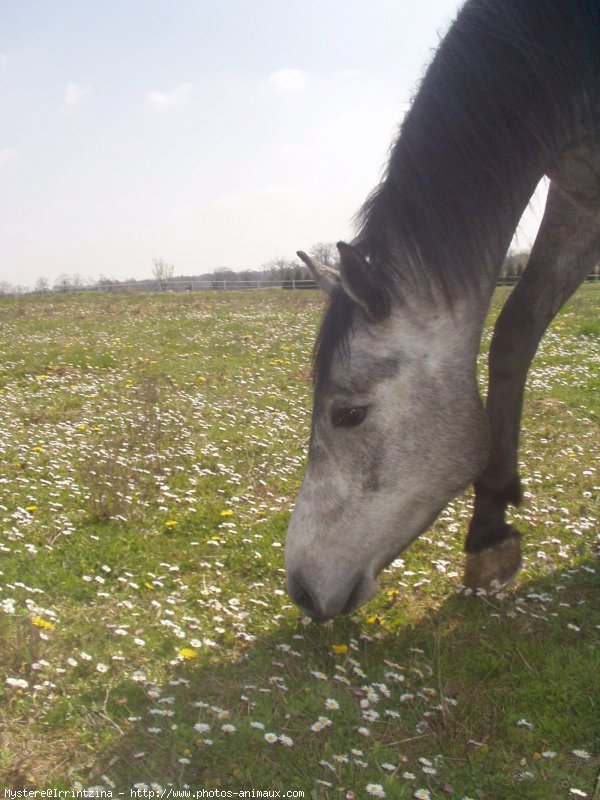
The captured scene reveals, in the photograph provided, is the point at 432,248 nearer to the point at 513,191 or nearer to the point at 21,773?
the point at 513,191

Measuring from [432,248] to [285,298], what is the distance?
24313 millimetres

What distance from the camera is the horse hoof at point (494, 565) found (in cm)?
420

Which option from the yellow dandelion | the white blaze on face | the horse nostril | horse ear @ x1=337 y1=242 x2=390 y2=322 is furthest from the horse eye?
the yellow dandelion

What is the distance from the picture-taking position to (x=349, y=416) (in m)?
3.54

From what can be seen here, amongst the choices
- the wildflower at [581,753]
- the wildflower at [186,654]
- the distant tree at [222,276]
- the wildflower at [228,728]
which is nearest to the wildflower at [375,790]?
the wildflower at [228,728]

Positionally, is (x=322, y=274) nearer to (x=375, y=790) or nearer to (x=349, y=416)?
(x=349, y=416)

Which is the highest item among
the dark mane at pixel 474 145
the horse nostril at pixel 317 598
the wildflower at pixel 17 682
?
the dark mane at pixel 474 145

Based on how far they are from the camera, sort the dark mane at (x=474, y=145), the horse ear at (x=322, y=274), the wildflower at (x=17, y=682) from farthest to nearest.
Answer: the horse ear at (x=322, y=274)
the dark mane at (x=474, y=145)
the wildflower at (x=17, y=682)

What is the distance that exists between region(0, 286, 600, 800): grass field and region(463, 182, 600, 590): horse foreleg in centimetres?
25

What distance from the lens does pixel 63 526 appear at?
16.2 feet

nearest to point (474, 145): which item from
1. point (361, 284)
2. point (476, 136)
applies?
point (476, 136)

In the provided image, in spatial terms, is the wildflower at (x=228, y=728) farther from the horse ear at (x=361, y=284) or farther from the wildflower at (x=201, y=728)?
the horse ear at (x=361, y=284)

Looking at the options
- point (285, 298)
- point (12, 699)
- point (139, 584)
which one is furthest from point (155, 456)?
point (285, 298)

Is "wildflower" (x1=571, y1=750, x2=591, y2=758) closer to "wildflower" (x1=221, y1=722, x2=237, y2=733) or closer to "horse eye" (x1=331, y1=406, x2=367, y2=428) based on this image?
"wildflower" (x1=221, y1=722, x2=237, y2=733)
